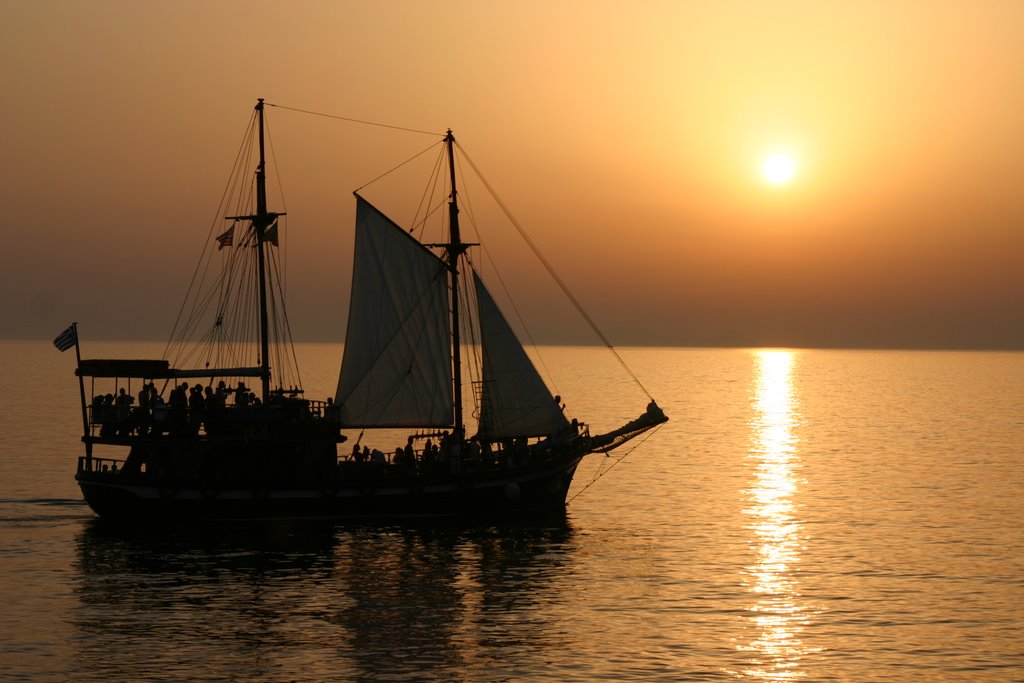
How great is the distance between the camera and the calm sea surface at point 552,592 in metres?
36.6

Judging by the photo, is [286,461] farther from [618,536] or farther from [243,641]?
[243,641]

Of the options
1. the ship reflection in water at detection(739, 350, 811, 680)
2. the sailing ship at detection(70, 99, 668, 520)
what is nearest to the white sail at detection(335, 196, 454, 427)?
the sailing ship at detection(70, 99, 668, 520)

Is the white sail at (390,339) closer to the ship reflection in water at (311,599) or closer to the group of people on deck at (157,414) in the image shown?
the ship reflection in water at (311,599)

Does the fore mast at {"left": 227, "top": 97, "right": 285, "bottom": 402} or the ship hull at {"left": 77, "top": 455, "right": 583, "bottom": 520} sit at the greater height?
the fore mast at {"left": 227, "top": 97, "right": 285, "bottom": 402}

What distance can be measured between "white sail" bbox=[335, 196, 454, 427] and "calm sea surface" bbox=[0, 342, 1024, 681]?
22.6ft

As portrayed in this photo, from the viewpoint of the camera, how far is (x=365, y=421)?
65.9m

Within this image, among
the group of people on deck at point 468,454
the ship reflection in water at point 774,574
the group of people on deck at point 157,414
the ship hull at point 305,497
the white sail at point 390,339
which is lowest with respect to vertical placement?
the ship reflection in water at point 774,574

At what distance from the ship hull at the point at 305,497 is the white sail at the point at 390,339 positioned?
15.1 feet

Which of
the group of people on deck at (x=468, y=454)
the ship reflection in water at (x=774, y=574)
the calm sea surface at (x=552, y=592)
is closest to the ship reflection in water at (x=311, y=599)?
the calm sea surface at (x=552, y=592)

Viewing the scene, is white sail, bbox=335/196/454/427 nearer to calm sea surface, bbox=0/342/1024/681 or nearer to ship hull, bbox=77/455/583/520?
ship hull, bbox=77/455/583/520

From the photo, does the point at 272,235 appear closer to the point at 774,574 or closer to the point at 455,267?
the point at 455,267

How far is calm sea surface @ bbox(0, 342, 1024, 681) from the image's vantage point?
3656 cm

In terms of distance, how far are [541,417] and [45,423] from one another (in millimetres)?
85780

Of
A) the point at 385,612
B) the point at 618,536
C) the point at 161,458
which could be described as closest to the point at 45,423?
the point at 161,458
